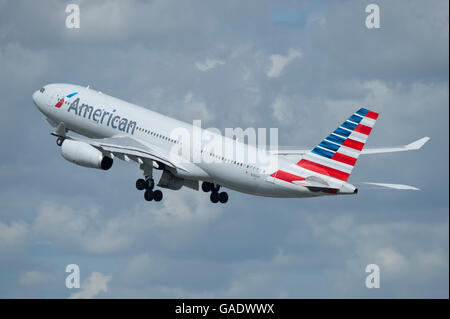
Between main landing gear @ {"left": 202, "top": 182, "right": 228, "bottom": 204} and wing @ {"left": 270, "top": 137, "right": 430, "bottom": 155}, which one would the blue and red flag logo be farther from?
wing @ {"left": 270, "top": 137, "right": 430, "bottom": 155}

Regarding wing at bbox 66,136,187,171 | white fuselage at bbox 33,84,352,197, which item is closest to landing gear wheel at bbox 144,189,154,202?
wing at bbox 66,136,187,171

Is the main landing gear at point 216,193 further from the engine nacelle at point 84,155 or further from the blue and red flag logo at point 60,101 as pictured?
the blue and red flag logo at point 60,101

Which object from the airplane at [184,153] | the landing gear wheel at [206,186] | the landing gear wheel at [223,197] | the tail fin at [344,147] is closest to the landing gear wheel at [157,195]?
the airplane at [184,153]

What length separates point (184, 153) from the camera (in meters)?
73.2

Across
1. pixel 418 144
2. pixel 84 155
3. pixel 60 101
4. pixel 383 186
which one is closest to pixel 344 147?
pixel 383 186

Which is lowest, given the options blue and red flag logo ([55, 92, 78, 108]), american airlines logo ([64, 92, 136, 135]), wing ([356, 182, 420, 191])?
wing ([356, 182, 420, 191])

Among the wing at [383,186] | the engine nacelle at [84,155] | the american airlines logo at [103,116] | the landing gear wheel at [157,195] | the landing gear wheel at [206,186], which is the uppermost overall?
the american airlines logo at [103,116]

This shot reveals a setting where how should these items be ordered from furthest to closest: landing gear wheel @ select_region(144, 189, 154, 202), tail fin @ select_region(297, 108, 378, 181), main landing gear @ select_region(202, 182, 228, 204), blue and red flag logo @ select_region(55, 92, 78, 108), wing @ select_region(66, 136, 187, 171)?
blue and red flag logo @ select_region(55, 92, 78, 108) < main landing gear @ select_region(202, 182, 228, 204) < landing gear wheel @ select_region(144, 189, 154, 202) < wing @ select_region(66, 136, 187, 171) < tail fin @ select_region(297, 108, 378, 181)

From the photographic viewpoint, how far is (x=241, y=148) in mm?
70312

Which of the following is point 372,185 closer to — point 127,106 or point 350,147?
point 350,147

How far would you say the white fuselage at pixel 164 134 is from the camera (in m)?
68.1

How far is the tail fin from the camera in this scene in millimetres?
62656

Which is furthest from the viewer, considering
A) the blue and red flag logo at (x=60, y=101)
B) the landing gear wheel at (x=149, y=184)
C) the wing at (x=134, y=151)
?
the blue and red flag logo at (x=60, y=101)

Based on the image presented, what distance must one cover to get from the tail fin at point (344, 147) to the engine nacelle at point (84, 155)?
1747 cm
